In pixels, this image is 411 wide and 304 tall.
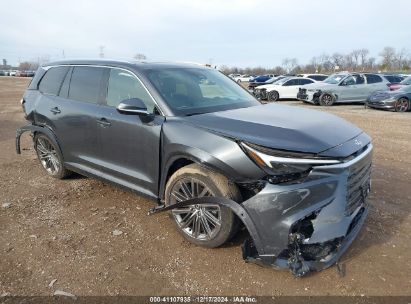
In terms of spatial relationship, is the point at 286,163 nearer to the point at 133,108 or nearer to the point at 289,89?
the point at 133,108

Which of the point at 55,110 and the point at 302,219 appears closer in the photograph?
the point at 302,219

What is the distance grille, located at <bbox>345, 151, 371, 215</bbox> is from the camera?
3182 millimetres

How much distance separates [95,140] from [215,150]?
6.30 feet

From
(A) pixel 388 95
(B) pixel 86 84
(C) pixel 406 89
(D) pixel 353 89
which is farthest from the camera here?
(D) pixel 353 89

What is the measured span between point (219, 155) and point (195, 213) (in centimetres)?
74

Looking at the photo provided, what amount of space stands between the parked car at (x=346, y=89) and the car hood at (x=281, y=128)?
51.5ft

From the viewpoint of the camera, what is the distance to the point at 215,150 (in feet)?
10.8

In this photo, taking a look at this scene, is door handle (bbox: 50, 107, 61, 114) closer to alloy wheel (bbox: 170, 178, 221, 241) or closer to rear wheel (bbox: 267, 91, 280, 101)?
alloy wheel (bbox: 170, 178, 221, 241)

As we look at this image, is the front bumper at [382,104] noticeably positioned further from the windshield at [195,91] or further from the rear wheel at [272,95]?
the windshield at [195,91]

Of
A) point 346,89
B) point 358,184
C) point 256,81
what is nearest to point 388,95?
point 346,89

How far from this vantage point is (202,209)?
3594 millimetres

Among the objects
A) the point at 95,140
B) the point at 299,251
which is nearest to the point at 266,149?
the point at 299,251

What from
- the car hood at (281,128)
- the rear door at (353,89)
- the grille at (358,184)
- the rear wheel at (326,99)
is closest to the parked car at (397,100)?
the rear door at (353,89)

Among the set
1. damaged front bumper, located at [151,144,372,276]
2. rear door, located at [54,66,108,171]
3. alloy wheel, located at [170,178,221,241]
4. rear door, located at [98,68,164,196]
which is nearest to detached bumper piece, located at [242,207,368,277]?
damaged front bumper, located at [151,144,372,276]
